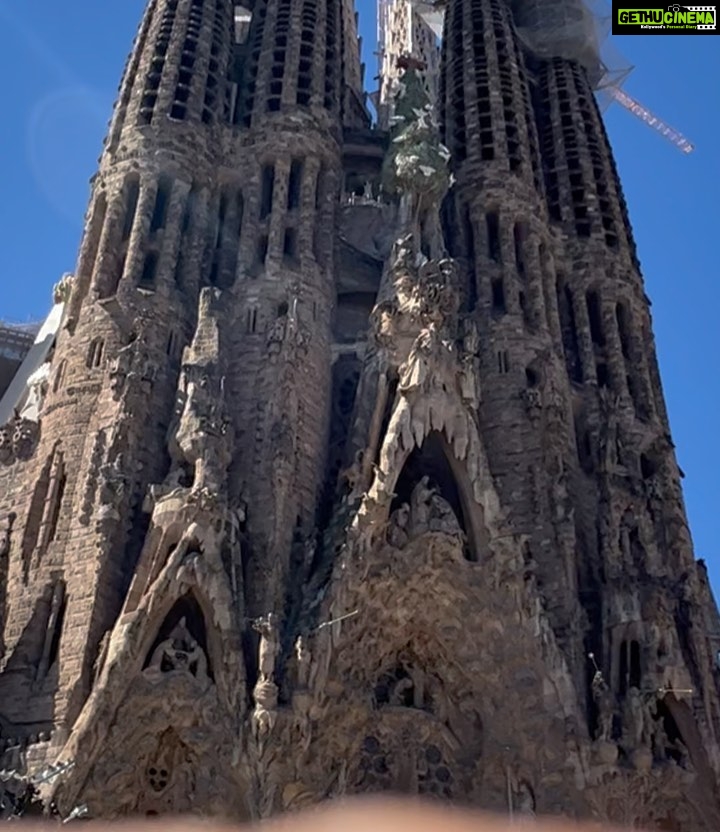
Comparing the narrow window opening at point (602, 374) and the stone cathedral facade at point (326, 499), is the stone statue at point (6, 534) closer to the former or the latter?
the stone cathedral facade at point (326, 499)

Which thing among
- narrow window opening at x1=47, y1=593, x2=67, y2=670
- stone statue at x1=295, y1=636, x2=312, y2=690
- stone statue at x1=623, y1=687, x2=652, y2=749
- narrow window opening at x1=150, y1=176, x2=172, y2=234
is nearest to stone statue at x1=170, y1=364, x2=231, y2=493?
narrow window opening at x1=47, y1=593, x2=67, y2=670

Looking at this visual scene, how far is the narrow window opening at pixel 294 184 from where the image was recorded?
26.2 m

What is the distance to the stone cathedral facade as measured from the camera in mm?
17656

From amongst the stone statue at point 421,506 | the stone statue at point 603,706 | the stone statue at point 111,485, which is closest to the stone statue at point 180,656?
the stone statue at point 111,485

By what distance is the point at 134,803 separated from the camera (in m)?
16.8

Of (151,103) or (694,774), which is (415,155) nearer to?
(151,103)

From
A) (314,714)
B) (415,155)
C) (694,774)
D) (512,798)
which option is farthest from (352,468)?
(415,155)

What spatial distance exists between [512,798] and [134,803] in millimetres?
6495

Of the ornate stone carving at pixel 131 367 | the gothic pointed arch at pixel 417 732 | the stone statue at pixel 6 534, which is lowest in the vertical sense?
the gothic pointed arch at pixel 417 732

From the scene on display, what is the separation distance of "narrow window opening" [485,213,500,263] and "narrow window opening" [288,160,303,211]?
5171mm

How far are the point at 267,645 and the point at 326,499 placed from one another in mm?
4674

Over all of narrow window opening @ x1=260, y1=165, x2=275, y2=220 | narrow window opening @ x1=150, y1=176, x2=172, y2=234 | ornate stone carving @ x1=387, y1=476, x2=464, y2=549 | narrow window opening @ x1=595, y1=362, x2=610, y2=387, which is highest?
narrow window opening @ x1=260, y1=165, x2=275, y2=220

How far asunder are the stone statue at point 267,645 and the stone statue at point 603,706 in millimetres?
5810

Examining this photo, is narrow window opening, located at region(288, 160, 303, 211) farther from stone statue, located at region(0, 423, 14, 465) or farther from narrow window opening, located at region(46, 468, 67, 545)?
narrow window opening, located at region(46, 468, 67, 545)
